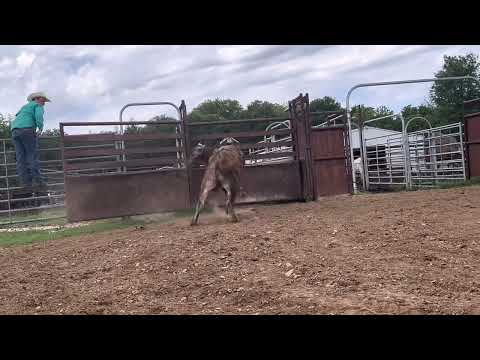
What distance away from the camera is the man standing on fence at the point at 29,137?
10719 mm

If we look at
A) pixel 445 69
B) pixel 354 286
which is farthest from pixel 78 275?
pixel 445 69

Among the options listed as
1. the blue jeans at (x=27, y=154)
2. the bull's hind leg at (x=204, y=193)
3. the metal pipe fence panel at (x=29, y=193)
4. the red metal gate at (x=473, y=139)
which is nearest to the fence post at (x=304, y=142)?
the bull's hind leg at (x=204, y=193)

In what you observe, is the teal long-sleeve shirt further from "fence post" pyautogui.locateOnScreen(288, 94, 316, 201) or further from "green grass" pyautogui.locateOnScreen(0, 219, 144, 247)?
"fence post" pyautogui.locateOnScreen(288, 94, 316, 201)

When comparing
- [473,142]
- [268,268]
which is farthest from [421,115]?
[268,268]

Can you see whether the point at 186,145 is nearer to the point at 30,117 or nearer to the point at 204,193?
the point at 204,193

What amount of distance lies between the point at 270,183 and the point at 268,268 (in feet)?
18.4

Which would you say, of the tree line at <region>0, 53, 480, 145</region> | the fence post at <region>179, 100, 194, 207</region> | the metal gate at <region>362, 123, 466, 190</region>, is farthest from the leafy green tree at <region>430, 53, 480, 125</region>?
the fence post at <region>179, 100, 194, 207</region>

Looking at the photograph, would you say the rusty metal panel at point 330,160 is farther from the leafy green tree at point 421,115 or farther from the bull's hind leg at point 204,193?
the leafy green tree at point 421,115

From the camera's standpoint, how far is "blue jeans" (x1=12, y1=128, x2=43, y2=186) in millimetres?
11133

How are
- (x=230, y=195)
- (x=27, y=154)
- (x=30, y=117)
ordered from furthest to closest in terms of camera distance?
(x=27, y=154)
(x=30, y=117)
(x=230, y=195)

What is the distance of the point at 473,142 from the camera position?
12672 millimetres

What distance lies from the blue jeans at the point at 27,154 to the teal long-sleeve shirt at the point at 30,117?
0.12 metres

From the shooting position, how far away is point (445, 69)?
24.0 m
